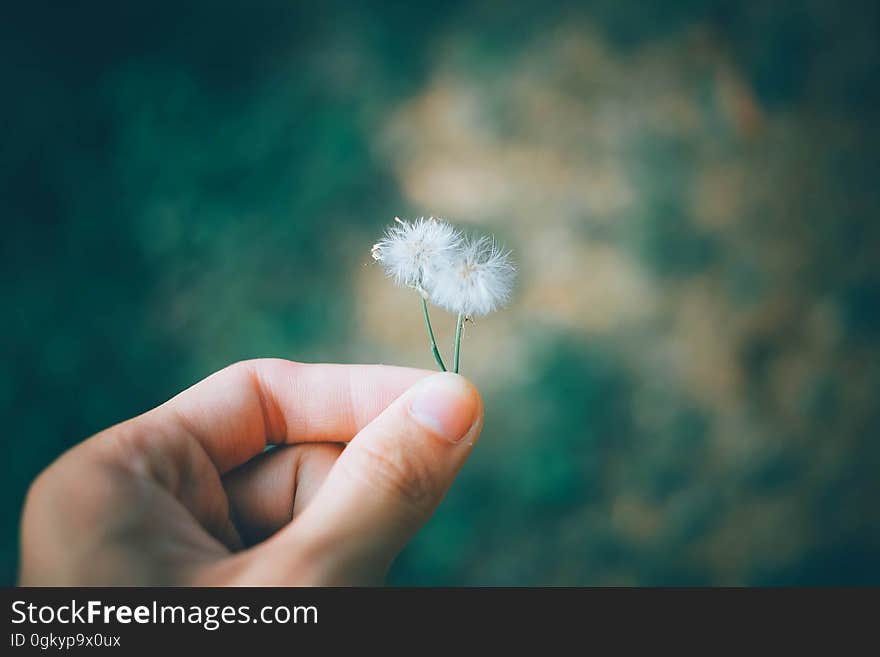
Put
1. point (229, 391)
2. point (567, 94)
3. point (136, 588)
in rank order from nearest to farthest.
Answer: point (136, 588), point (229, 391), point (567, 94)

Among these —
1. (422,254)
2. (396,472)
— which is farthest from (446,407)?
(422,254)

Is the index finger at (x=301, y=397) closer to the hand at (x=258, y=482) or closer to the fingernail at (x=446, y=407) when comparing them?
the hand at (x=258, y=482)

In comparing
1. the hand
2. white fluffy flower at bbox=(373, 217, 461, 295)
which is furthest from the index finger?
white fluffy flower at bbox=(373, 217, 461, 295)

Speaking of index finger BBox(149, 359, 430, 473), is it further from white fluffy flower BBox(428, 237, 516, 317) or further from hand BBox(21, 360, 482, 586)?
white fluffy flower BBox(428, 237, 516, 317)

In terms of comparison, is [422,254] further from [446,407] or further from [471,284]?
[446,407]

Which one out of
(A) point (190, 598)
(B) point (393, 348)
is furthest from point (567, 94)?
(A) point (190, 598)

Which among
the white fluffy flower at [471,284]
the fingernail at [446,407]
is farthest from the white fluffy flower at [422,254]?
the fingernail at [446,407]

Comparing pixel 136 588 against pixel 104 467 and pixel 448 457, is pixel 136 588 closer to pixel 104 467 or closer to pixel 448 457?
pixel 104 467
